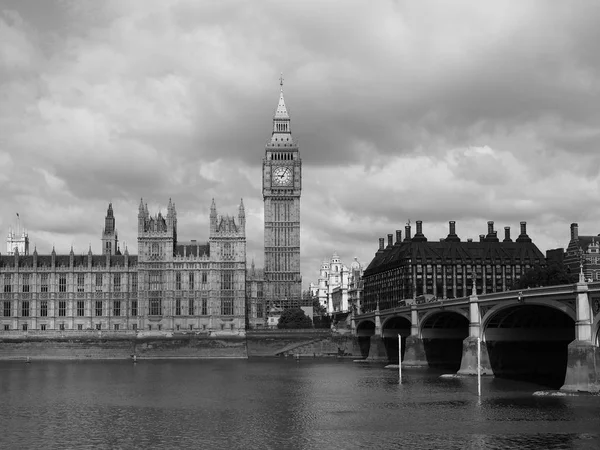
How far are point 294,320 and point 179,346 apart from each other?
34066mm

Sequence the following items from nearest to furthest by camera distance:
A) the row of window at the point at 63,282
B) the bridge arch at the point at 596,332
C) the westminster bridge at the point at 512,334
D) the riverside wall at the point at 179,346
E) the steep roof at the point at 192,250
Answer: the bridge arch at the point at 596,332 < the westminster bridge at the point at 512,334 < the riverside wall at the point at 179,346 < the row of window at the point at 63,282 < the steep roof at the point at 192,250

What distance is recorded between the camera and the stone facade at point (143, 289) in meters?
162

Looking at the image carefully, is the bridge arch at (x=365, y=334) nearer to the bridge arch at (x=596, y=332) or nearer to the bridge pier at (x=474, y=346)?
the bridge pier at (x=474, y=346)

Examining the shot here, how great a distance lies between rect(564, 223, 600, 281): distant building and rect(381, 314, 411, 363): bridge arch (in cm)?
2799

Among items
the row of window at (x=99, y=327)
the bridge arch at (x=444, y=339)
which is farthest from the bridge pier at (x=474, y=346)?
Answer: the row of window at (x=99, y=327)

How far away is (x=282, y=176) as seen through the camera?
637ft

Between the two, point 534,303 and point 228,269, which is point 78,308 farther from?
point 534,303

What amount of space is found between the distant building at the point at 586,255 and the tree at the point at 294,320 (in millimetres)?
49058

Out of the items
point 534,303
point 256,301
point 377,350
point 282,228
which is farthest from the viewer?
point 282,228

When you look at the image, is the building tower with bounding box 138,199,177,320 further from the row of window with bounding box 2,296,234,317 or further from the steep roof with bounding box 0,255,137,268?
the steep roof with bounding box 0,255,137,268

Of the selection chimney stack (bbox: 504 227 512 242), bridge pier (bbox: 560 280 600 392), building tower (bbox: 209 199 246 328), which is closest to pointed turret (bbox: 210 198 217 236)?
building tower (bbox: 209 199 246 328)

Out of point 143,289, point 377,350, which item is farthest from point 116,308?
point 377,350

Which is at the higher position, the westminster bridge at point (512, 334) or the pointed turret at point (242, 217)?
the pointed turret at point (242, 217)

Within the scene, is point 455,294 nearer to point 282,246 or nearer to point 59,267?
point 282,246
